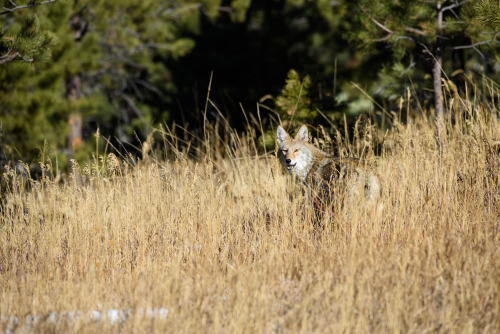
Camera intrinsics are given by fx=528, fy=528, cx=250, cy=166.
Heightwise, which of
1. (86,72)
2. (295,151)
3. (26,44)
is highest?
(26,44)

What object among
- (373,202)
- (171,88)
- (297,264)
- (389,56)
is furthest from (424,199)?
(171,88)

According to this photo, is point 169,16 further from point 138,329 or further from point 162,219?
point 138,329

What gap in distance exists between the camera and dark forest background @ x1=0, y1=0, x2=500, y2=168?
6.09 metres

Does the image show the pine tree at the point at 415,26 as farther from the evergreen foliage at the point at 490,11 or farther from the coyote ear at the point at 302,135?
the coyote ear at the point at 302,135

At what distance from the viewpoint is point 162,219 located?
4.98 metres

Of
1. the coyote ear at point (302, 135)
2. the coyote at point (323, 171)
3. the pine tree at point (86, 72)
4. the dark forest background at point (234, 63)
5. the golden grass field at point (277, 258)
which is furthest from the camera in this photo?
the pine tree at point (86, 72)

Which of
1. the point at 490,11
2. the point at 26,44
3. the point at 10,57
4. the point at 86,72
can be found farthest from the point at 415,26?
the point at 86,72

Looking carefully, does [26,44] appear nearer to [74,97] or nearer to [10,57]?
[10,57]

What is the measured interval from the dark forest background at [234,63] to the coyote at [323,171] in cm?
55

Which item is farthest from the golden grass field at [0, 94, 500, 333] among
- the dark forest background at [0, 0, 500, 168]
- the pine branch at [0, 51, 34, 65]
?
the pine branch at [0, 51, 34, 65]

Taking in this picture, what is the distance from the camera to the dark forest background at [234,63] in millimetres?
6086

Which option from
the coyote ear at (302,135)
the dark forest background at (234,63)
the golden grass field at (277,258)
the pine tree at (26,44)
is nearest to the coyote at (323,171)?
the coyote ear at (302,135)

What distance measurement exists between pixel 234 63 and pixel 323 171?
6.53 m

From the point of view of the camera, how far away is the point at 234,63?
1112 centimetres
